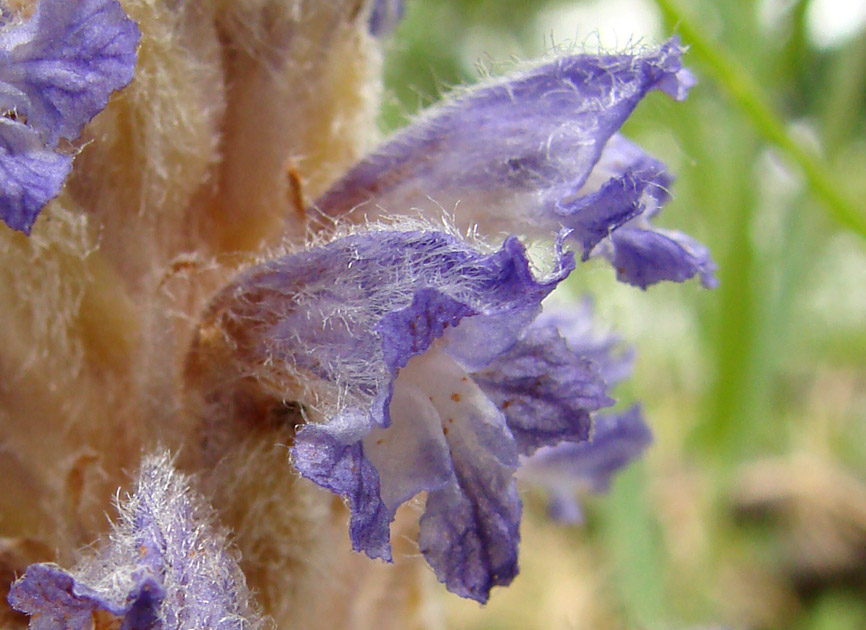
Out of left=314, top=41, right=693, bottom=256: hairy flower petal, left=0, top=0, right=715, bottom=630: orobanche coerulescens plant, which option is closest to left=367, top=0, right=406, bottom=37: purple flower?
left=0, top=0, right=715, bottom=630: orobanche coerulescens plant

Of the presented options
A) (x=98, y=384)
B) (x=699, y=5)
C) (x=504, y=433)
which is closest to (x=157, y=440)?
(x=98, y=384)

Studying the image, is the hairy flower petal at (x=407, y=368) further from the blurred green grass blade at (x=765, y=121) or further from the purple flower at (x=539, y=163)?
the blurred green grass blade at (x=765, y=121)

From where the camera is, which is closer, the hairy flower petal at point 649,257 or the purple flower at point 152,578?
the purple flower at point 152,578

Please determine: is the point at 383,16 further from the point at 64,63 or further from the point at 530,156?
the point at 64,63

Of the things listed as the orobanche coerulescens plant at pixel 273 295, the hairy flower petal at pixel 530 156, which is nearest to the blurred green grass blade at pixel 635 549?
the orobanche coerulescens plant at pixel 273 295

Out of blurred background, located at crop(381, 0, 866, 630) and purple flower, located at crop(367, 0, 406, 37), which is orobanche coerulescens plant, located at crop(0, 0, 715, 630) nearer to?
purple flower, located at crop(367, 0, 406, 37)

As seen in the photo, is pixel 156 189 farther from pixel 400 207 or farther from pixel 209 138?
pixel 400 207
